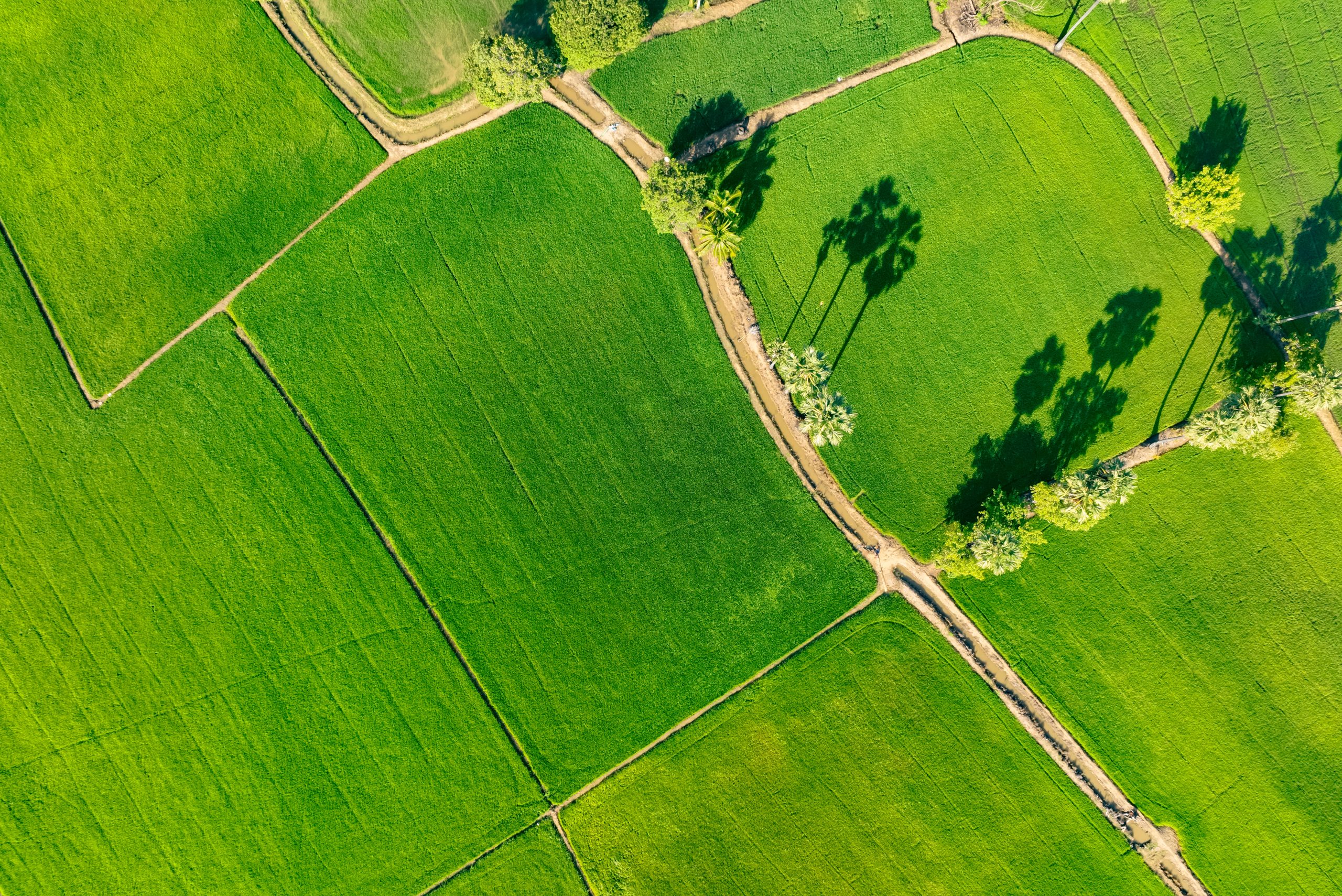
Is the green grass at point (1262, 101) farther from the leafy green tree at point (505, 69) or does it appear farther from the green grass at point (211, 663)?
the green grass at point (211, 663)

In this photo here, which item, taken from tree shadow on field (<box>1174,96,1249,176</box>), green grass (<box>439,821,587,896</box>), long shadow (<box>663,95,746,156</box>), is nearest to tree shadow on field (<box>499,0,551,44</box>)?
long shadow (<box>663,95,746,156</box>)

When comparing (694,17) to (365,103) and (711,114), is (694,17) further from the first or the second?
(365,103)

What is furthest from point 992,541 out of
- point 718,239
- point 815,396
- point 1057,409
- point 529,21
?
point 529,21

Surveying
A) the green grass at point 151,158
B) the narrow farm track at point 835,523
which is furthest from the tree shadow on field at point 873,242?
the green grass at point 151,158

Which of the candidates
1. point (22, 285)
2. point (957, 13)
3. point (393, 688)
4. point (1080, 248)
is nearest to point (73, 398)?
point (22, 285)

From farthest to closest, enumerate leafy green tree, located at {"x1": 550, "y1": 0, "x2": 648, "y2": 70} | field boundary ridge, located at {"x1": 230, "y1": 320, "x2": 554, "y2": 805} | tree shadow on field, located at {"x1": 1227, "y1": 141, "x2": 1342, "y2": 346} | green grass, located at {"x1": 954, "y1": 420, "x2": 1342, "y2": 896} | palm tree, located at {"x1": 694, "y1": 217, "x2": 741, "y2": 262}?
field boundary ridge, located at {"x1": 230, "y1": 320, "x2": 554, "y2": 805} → tree shadow on field, located at {"x1": 1227, "y1": 141, "x2": 1342, "y2": 346} → green grass, located at {"x1": 954, "y1": 420, "x2": 1342, "y2": 896} → palm tree, located at {"x1": 694, "y1": 217, "x2": 741, "y2": 262} → leafy green tree, located at {"x1": 550, "y1": 0, "x2": 648, "y2": 70}

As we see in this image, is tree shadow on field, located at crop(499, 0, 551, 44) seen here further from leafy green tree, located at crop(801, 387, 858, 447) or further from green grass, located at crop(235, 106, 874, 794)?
leafy green tree, located at crop(801, 387, 858, 447)
